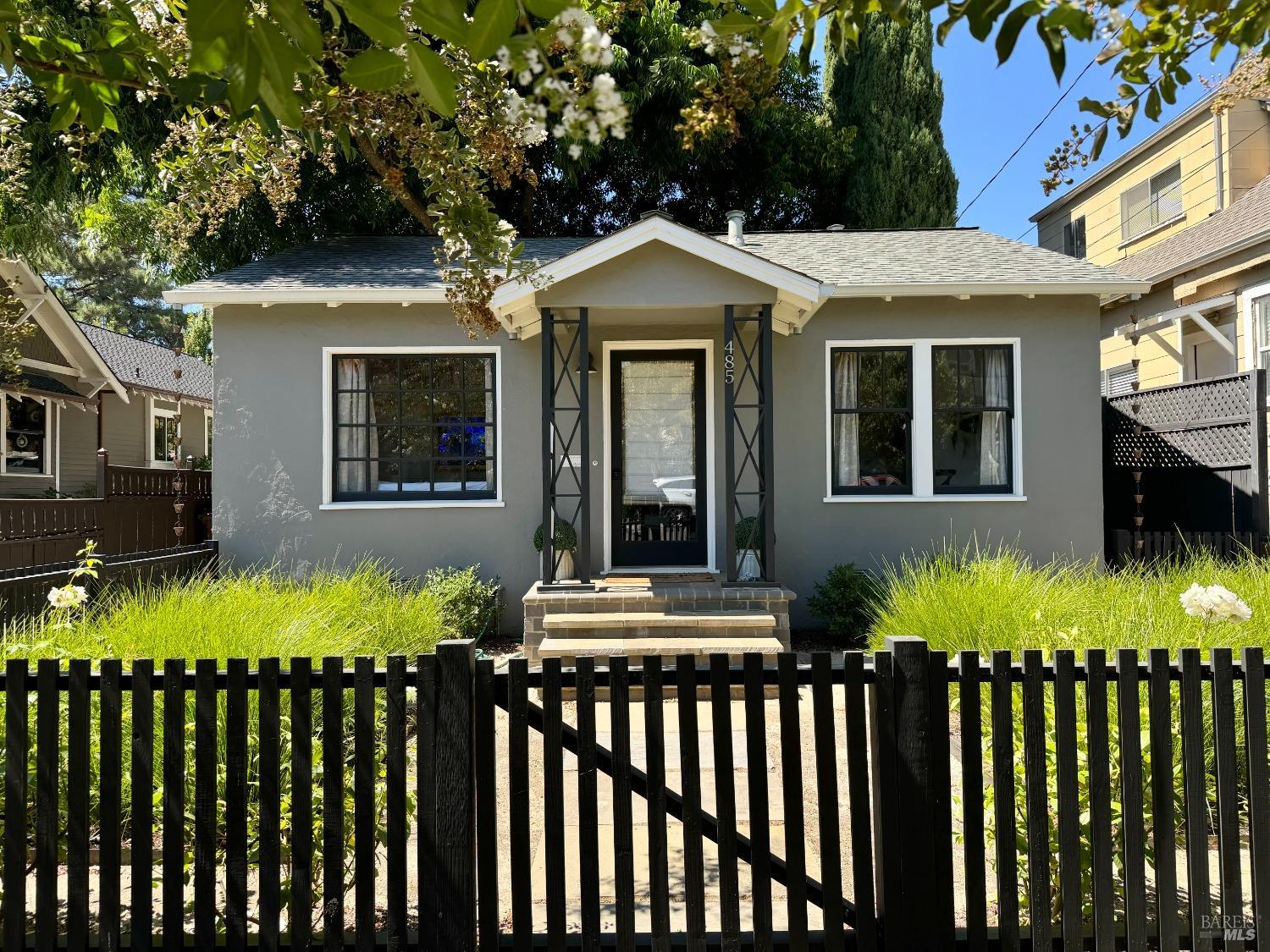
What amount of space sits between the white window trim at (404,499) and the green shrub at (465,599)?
71cm

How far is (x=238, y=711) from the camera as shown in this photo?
268cm

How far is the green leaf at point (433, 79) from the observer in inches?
56.4

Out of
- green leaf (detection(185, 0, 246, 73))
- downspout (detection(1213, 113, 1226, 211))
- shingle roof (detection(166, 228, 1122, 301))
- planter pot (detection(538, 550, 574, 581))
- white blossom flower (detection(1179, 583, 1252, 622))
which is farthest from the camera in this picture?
downspout (detection(1213, 113, 1226, 211))

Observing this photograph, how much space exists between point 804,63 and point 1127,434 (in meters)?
10.3

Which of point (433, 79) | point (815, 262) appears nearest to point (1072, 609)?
point (433, 79)

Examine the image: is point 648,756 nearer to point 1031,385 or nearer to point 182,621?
point 182,621

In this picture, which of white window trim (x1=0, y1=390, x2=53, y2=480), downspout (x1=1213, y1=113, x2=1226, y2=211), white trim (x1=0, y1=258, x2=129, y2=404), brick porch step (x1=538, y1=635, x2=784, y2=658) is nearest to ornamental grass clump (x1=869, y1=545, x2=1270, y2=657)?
brick porch step (x1=538, y1=635, x2=784, y2=658)

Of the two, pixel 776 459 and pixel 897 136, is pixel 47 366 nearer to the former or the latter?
pixel 776 459

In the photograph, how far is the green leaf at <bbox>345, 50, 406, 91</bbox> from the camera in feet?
5.15

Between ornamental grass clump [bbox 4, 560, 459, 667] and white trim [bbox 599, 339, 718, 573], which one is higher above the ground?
white trim [bbox 599, 339, 718, 573]

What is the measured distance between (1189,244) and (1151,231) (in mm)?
2547

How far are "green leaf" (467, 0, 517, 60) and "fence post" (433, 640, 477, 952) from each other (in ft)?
5.91

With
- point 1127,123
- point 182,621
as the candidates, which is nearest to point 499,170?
point 1127,123

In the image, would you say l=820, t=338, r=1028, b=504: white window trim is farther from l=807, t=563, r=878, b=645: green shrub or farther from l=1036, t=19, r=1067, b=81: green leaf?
l=1036, t=19, r=1067, b=81: green leaf
